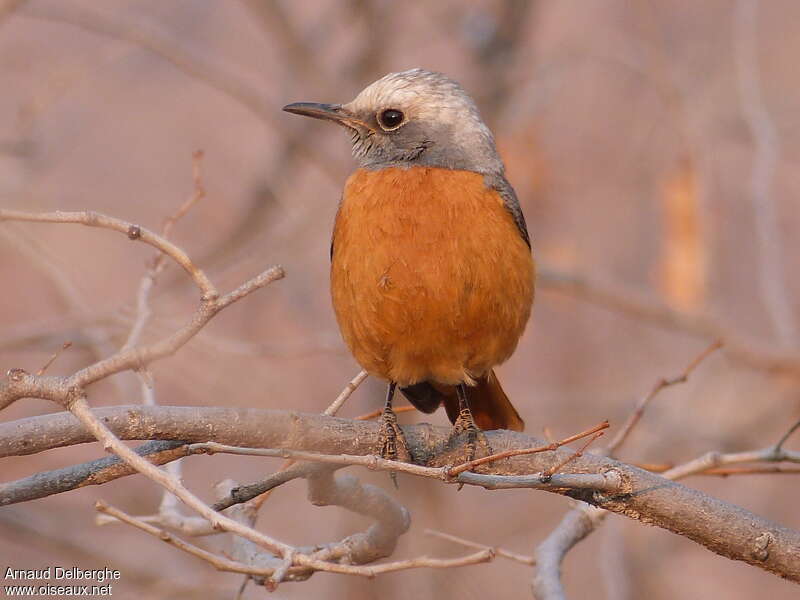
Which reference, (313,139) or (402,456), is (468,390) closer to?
(402,456)

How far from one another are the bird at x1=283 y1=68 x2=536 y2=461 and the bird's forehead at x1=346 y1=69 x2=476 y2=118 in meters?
0.01

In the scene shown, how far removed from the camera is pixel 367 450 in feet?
11.5

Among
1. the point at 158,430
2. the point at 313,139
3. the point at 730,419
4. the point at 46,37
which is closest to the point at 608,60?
the point at 313,139

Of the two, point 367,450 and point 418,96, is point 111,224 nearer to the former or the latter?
point 367,450

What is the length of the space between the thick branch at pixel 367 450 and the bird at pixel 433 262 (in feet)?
1.55

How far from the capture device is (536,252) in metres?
8.73

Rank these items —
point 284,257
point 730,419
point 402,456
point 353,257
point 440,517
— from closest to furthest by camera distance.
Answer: point 402,456 → point 353,257 → point 284,257 → point 440,517 → point 730,419

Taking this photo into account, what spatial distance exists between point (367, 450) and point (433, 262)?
3.32ft

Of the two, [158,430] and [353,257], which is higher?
[353,257]

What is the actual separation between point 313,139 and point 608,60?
2386mm

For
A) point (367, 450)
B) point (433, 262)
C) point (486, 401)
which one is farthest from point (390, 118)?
point (367, 450)

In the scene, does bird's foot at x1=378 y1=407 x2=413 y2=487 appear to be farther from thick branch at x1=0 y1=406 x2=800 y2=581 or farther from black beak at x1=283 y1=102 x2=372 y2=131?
black beak at x1=283 y1=102 x2=372 y2=131

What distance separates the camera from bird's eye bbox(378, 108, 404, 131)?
495cm

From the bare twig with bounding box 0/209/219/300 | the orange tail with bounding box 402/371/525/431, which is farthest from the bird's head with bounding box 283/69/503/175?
the bare twig with bounding box 0/209/219/300
